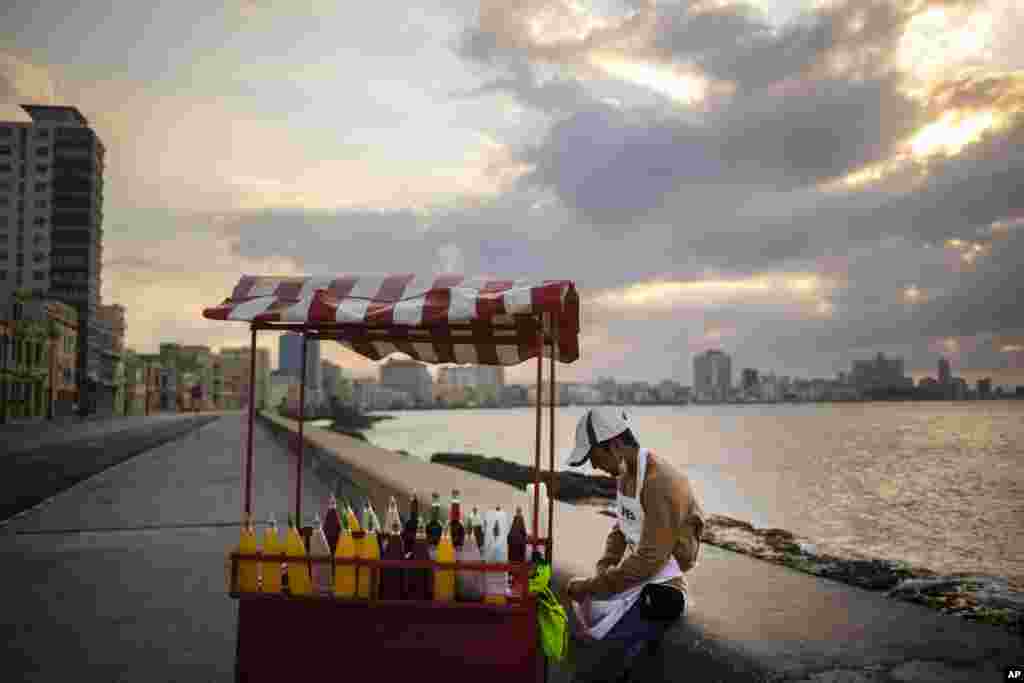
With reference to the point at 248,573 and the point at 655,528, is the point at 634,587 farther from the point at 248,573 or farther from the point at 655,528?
the point at 248,573

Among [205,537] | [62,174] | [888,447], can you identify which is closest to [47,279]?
[62,174]

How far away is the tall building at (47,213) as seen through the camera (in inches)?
4508

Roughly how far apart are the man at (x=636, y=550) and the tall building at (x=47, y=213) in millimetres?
125264

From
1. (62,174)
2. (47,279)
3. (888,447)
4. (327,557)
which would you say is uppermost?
(62,174)

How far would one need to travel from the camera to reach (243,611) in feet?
15.4

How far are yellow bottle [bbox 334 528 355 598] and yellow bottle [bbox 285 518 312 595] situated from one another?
0.63 ft

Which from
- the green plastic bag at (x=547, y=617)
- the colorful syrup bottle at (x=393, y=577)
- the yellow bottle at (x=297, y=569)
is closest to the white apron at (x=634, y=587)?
the green plastic bag at (x=547, y=617)

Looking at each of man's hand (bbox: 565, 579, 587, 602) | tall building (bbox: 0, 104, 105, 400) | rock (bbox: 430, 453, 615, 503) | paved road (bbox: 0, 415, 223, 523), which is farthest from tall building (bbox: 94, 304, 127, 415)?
man's hand (bbox: 565, 579, 587, 602)

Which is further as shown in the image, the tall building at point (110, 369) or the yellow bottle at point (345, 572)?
the tall building at point (110, 369)

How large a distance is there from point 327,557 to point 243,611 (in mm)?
603

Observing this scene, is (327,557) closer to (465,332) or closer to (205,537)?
(465,332)

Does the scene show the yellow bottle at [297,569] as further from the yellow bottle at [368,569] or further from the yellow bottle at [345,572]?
the yellow bottle at [368,569]

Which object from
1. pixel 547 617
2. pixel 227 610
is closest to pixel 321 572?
pixel 547 617

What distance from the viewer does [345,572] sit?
4699 millimetres
